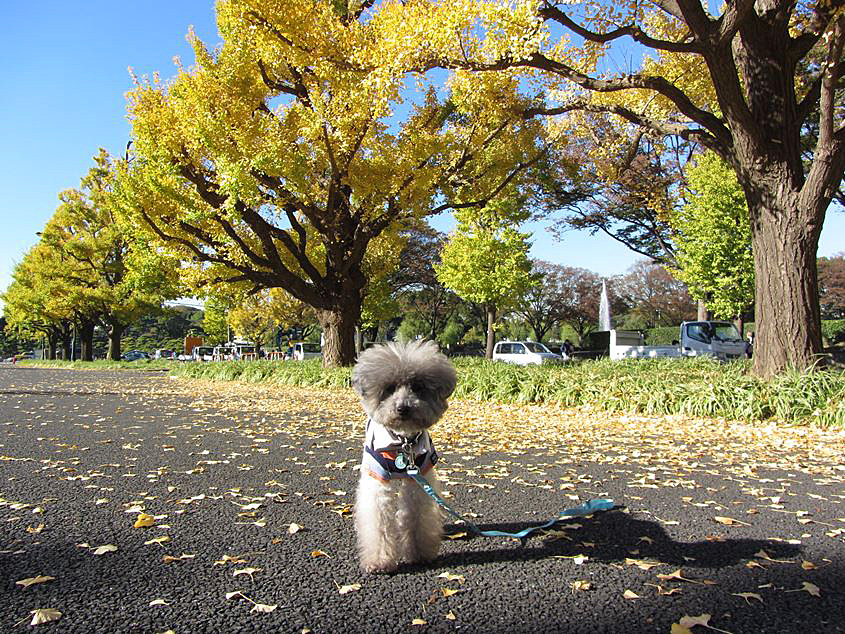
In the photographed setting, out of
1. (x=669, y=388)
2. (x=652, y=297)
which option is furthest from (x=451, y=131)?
(x=652, y=297)

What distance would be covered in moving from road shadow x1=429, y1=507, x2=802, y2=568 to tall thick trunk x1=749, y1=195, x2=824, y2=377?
6009 millimetres

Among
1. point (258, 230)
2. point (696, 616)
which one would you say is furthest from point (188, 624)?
point (258, 230)

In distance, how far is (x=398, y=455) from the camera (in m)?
2.54

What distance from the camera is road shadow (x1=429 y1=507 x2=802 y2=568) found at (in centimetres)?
275

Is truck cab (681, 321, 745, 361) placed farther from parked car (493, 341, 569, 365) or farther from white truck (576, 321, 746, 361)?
parked car (493, 341, 569, 365)

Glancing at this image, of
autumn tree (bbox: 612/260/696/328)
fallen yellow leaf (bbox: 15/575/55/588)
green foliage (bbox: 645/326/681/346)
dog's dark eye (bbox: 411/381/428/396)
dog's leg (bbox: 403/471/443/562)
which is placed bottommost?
fallen yellow leaf (bbox: 15/575/55/588)

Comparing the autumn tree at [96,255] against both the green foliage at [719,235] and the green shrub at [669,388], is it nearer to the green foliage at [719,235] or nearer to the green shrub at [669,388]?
the green shrub at [669,388]

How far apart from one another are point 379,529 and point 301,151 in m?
11.0

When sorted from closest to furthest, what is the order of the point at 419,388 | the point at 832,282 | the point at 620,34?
the point at 419,388 → the point at 620,34 → the point at 832,282

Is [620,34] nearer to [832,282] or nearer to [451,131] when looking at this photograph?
[451,131]

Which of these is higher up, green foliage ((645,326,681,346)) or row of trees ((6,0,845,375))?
row of trees ((6,0,845,375))

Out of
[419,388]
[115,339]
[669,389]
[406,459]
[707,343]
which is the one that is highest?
[115,339]

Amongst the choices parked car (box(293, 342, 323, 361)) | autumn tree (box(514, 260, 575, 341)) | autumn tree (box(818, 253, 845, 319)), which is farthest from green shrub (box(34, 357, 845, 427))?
autumn tree (box(818, 253, 845, 319))

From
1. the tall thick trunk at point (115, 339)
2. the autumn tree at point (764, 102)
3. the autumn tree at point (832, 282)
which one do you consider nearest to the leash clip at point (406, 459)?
the autumn tree at point (764, 102)
